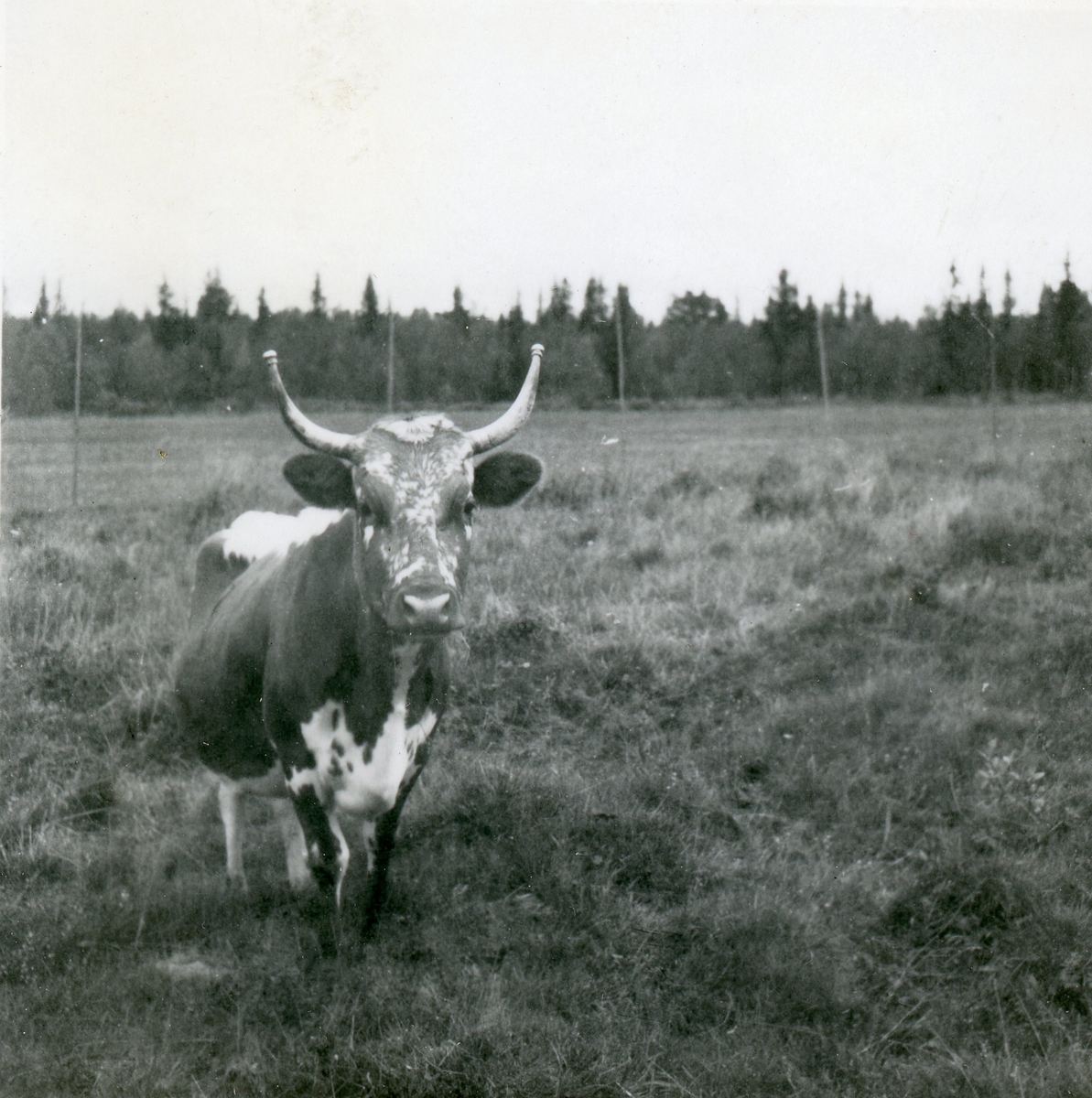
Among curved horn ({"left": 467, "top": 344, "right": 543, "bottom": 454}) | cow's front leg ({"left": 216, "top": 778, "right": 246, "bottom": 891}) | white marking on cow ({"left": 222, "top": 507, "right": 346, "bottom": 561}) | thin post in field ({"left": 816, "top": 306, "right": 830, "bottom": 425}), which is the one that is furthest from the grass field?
thin post in field ({"left": 816, "top": 306, "right": 830, "bottom": 425})

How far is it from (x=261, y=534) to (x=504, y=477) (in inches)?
80.1

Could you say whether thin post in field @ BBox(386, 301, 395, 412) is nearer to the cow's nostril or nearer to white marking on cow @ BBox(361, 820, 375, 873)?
white marking on cow @ BBox(361, 820, 375, 873)

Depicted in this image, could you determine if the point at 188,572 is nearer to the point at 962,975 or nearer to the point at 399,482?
the point at 399,482

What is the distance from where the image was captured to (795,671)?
6570mm

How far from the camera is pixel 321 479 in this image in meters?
3.93

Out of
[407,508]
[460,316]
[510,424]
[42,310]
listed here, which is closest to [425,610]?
[407,508]

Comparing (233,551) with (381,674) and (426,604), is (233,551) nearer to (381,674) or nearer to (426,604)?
(381,674)

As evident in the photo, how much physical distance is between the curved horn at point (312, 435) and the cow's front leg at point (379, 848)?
127 cm

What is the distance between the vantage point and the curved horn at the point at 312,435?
3.69 metres

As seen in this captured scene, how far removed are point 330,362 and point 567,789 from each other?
452cm

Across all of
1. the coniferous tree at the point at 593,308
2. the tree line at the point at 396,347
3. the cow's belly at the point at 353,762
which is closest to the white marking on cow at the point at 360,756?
the cow's belly at the point at 353,762

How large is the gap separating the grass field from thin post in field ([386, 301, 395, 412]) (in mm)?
1400

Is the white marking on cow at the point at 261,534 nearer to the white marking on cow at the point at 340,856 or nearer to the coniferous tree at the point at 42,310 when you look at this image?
the white marking on cow at the point at 340,856

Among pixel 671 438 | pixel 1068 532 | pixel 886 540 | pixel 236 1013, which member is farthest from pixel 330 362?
pixel 671 438
